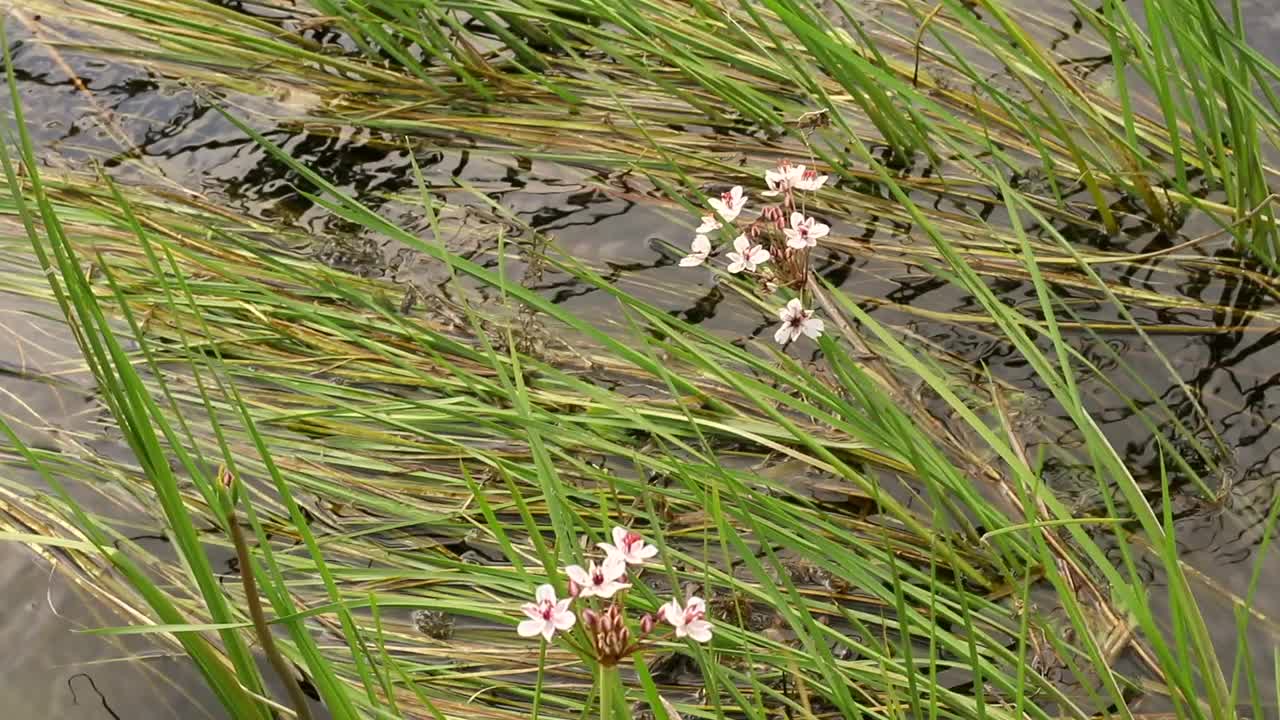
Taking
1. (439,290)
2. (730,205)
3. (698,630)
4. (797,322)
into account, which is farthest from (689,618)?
(439,290)

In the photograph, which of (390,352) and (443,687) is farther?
(390,352)

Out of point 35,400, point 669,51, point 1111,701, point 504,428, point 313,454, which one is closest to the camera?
point 1111,701

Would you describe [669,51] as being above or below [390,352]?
above

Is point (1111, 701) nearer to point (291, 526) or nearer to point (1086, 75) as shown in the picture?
point (291, 526)

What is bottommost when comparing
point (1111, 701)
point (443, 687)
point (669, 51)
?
point (443, 687)

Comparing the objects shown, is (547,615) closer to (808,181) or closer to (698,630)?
(698,630)

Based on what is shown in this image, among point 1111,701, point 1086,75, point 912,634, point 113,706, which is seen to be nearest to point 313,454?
point 113,706

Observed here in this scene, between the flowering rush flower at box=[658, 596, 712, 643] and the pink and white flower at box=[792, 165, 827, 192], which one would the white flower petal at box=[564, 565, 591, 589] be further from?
the pink and white flower at box=[792, 165, 827, 192]

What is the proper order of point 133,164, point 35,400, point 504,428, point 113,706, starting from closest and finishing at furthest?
point 113,706 → point 504,428 → point 35,400 → point 133,164
